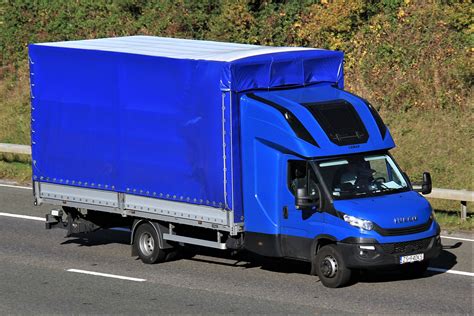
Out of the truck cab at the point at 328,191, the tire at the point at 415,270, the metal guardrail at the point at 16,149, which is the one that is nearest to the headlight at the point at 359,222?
the truck cab at the point at 328,191

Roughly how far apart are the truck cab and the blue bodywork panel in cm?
1

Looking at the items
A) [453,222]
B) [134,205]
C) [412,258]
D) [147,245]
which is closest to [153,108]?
[134,205]

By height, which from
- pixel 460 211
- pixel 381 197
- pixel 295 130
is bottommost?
pixel 460 211

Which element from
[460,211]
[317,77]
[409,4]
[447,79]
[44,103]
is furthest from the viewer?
[409,4]

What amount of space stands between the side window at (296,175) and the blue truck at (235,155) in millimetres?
20

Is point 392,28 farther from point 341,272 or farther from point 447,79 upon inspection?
point 341,272

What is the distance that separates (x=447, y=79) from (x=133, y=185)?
36.2ft

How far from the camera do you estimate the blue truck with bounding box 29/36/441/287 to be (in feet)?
52.2

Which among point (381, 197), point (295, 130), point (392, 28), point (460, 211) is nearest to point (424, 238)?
point (381, 197)

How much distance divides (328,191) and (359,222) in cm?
65

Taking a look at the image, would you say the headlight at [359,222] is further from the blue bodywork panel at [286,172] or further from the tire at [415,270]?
the tire at [415,270]

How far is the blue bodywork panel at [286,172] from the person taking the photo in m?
15.8

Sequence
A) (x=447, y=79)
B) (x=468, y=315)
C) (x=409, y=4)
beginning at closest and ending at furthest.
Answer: (x=468, y=315) < (x=447, y=79) < (x=409, y=4)

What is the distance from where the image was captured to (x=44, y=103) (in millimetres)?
18703
